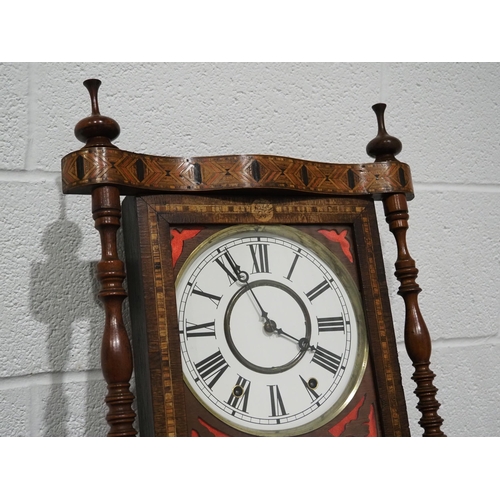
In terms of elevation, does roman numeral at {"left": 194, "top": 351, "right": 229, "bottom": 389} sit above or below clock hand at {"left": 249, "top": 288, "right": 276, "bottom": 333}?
below

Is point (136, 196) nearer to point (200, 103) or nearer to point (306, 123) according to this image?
point (200, 103)

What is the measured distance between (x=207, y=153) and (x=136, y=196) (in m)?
0.27

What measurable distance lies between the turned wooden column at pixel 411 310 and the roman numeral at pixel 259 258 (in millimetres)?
178

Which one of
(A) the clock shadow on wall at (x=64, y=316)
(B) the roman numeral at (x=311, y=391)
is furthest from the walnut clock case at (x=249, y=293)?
(A) the clock shadow on wall at (x=64, y=316)

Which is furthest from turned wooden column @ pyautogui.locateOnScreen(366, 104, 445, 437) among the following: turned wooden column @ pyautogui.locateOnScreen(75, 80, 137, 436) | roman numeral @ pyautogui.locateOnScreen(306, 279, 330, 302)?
turned wooden column @ pyautogui.locateOnScreen(75, 80, 137, 436)

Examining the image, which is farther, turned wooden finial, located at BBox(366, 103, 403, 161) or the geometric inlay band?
turned wooden finial, located at BBox(366, 103, 403, 161)

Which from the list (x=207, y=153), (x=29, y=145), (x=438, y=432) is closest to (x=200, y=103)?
(x=207, y=153)

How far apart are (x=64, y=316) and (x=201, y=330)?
22cm

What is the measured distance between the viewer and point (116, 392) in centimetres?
80

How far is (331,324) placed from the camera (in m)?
0.94

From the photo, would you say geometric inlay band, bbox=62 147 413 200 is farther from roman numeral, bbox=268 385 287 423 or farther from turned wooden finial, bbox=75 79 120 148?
roman numeral, bbox=268 385 287 423

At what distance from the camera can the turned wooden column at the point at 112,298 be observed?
80 cm

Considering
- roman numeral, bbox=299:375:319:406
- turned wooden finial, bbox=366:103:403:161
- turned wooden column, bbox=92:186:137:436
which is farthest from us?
turned wooden finial, bbox=366:103:403:161

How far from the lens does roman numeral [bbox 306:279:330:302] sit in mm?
938
